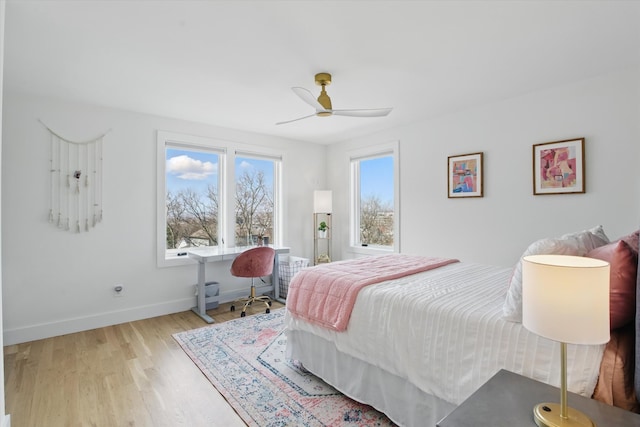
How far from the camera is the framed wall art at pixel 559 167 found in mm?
2891

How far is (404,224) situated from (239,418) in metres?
3.11

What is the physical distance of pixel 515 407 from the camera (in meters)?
1.11

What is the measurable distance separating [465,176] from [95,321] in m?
4.45

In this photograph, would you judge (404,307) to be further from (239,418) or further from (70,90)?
(70,90)

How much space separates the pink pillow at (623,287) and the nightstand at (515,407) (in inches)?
13.6

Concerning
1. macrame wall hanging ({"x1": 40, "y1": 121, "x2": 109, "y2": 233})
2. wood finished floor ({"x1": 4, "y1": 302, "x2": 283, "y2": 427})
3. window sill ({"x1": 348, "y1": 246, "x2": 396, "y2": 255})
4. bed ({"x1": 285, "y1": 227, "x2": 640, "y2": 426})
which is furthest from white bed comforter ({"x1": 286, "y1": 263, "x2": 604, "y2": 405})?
macrame wall hanging ({"x1": 40, "y1": 121, "x2": 109, "y2": 233})

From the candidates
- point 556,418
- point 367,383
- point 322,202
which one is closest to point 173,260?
point 322,202

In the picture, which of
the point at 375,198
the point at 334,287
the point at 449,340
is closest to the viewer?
the point at 449,340

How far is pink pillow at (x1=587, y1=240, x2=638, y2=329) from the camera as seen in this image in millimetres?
1208

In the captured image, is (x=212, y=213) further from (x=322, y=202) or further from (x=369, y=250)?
(x=369, y=250)

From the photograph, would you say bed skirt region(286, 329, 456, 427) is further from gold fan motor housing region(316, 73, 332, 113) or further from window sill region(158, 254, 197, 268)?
window sill region(158, 254, 197, 268)

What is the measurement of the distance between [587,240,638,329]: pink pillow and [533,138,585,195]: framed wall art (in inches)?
80.6

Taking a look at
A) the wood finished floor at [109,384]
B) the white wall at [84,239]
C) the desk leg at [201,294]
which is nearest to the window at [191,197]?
the white wall at [84,239]

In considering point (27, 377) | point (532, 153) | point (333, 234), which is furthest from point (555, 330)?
point (333, 234)
